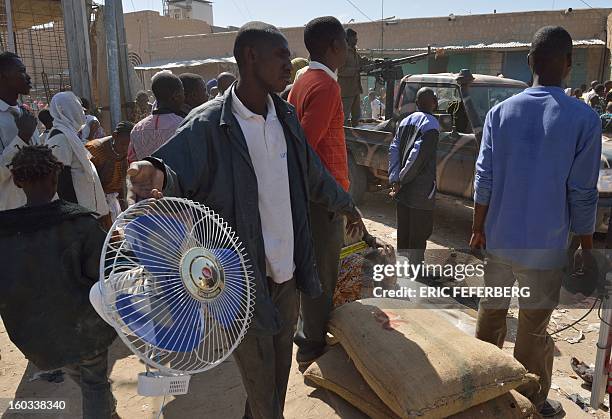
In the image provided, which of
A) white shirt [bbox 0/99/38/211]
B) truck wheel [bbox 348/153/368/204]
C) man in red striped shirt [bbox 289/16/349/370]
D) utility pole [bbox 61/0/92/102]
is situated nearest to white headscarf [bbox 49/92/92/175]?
white shirt [bbox 0/99/38/211]

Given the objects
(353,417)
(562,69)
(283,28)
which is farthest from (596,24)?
(353,417)

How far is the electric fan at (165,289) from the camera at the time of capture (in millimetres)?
1286

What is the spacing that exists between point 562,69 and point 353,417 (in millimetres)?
2093

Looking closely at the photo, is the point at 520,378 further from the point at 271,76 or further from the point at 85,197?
the point at 85,197

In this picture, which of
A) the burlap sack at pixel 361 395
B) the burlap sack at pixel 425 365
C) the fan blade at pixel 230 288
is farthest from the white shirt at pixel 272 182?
the burlap sack at pixel 361 395

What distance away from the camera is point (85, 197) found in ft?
10.9

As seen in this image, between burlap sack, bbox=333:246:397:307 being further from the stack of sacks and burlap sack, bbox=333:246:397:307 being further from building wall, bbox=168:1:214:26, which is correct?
building wall, bbox=168:1:214:26

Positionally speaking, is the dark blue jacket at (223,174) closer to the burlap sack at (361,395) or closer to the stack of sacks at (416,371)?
the stack of sacks at (416,371)

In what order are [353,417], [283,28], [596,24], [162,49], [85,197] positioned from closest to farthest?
1. [353,417]
2. [85,197]
3. [596,24]
4. [283,28]
5. [162,49]

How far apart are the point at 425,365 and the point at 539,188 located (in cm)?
104

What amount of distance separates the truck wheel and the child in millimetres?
5213

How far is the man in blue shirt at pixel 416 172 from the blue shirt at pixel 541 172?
1720 millimetres

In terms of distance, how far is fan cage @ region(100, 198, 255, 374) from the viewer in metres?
1.28

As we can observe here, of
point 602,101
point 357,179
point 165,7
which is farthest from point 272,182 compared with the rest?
point 165,7
